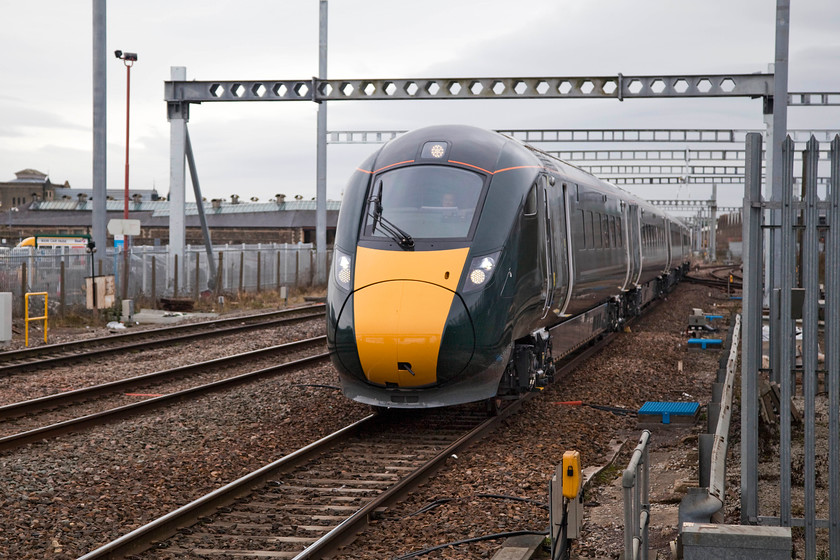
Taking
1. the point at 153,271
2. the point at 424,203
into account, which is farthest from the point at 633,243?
the point at 153,271

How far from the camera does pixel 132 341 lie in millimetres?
19125

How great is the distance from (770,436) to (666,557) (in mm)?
3962

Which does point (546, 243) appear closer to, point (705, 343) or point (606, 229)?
point (606, 229)

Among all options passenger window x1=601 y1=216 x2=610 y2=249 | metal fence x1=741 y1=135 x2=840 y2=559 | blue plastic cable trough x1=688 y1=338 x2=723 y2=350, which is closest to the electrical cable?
metal fence x1=741 y1=135 x2=840 y2=559

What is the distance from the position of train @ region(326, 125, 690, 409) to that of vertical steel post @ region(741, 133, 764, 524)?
397 centimetres

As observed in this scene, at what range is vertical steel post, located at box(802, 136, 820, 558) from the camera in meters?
5.20

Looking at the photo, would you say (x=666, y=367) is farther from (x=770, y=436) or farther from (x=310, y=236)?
(x=310, y=236)

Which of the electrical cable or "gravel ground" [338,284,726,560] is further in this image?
"gravel ground" [338,284,726,560]

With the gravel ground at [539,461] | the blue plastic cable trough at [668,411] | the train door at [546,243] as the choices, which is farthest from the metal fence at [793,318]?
the blue plastic cable trough at [668,411]

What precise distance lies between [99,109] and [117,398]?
10734mm

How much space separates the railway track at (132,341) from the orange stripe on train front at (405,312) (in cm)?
763

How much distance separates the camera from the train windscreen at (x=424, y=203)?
9.66 m

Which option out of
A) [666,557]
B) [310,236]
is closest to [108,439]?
[666,557]

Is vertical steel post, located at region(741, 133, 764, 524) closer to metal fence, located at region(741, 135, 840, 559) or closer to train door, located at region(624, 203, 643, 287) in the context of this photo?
metal fence, located at region(741, 135, 840, 559)
